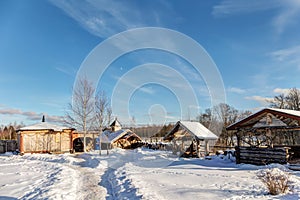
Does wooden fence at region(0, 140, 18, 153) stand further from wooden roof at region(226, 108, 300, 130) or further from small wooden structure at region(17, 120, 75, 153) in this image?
wooden roof at region(226, 108, 300, 130)

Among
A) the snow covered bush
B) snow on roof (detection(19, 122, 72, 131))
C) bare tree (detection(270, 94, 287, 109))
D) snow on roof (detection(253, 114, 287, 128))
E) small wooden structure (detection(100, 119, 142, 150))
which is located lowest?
the snow covered bush

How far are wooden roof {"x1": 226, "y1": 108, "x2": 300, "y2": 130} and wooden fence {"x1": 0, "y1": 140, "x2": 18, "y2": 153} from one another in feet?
102

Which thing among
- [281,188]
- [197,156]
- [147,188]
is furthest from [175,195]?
[197,156]

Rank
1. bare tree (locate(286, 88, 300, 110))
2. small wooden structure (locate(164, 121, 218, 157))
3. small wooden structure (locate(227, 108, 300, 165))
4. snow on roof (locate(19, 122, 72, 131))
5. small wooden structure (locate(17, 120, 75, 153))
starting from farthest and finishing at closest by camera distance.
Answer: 1. bare tree (locate(286, 88, 300, 110))
2. snow on roof (locate(19, 122, 72, 131))
3. small wooden structure (locate(17, 120, 75, 153))
4. small wooden structure (locate(164, 121, 218, 157))
5. small wooden structure (locate(227, 108, 300, 165))

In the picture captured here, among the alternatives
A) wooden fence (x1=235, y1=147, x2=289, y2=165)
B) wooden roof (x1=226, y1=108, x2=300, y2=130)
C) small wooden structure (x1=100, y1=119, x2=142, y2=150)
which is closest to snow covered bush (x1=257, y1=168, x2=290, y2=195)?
wooden fence (x1=235, y1=147, x2=289, y2=165)

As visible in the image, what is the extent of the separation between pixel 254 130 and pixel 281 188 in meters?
10.1

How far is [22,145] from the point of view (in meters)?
29.6

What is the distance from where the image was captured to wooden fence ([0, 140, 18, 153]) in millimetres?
34750

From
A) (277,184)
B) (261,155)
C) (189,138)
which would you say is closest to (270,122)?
(261,155)

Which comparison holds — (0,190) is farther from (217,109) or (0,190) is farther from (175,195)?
(217,109)

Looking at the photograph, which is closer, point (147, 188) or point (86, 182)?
point (147, 188)

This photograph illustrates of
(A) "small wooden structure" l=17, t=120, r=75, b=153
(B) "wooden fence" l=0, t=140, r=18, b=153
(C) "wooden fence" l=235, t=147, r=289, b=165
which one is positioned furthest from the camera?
(B) "wooden fence" l=0, t=140, r=18, b=153

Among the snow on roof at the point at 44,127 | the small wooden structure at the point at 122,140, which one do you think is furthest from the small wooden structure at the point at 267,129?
the snow on roof at the point at 44,127

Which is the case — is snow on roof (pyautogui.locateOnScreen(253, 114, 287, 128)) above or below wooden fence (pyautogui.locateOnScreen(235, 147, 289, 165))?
above
